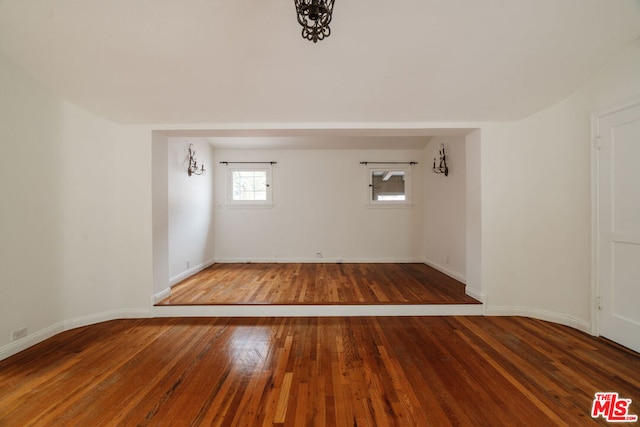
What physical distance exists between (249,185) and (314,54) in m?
3.49

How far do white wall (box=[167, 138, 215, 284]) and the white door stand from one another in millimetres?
4849

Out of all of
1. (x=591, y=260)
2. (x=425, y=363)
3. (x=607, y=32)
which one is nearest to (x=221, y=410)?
(x=425, y=363)

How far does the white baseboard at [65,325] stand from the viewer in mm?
2191

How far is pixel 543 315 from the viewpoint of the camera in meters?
2.86

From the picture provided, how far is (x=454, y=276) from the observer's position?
409 centimetres

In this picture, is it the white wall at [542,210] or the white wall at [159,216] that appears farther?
the white wall at [159,216]

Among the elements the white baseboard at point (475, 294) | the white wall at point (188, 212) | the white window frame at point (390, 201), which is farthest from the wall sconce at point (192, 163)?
the white baseboard at point (475, 294)

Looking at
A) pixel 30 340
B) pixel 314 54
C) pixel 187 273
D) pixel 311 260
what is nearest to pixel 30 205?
pixel 30 340

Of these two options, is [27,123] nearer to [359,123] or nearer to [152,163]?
[152,163]

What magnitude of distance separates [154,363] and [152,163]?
204cm

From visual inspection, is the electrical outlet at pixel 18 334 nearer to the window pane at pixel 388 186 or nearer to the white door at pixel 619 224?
the window pane at pixel 388 186

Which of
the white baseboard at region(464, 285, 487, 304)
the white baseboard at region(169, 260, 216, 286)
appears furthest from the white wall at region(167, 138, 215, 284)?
the white baseboard at region(464, 285, 487, 304)

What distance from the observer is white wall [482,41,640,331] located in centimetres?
258

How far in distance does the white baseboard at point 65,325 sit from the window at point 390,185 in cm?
411
